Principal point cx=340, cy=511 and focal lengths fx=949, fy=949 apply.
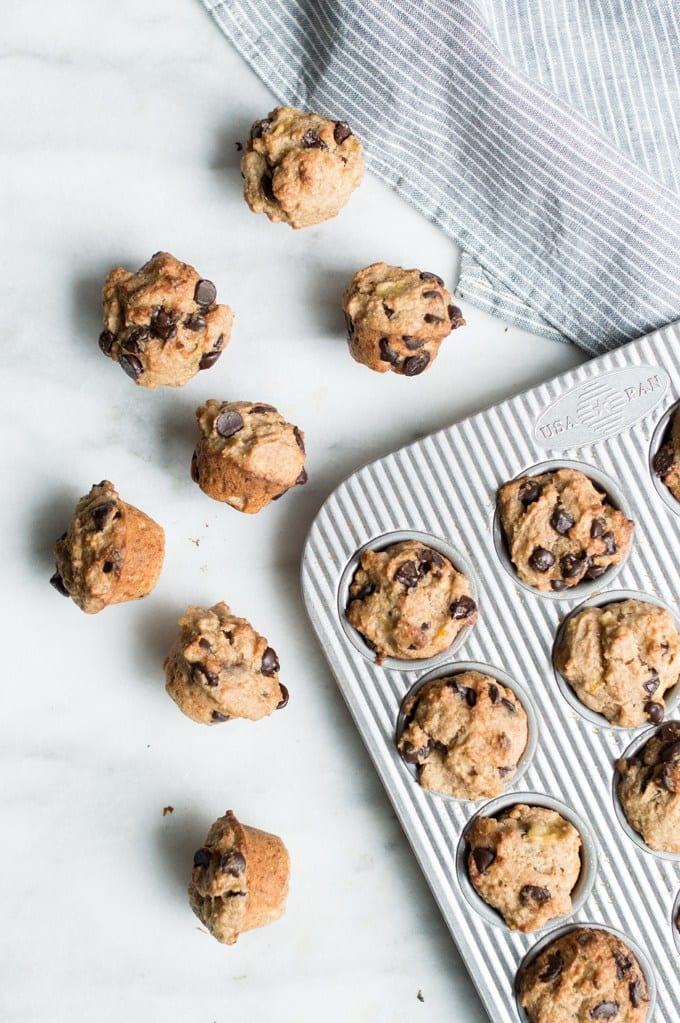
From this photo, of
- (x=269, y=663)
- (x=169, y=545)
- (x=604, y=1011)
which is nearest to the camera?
(x=604, y=1011)

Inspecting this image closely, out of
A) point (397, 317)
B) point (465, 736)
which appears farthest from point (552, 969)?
point (397, 317)

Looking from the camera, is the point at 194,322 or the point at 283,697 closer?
the point at 194,322

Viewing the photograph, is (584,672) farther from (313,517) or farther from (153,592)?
(153,592)

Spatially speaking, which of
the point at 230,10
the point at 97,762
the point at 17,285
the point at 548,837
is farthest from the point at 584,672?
the point at 230,10

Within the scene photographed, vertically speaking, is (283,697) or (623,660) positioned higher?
(283,697)

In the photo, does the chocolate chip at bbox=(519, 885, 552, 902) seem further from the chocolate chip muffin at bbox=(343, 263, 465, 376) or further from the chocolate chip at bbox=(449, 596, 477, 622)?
the chocolate chip muffin at bbox=(343, 263, 465, 376)

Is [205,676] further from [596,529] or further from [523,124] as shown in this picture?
[523,124]

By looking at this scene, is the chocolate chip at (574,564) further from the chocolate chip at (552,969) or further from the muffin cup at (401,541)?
the chocolate chip at (552,969)

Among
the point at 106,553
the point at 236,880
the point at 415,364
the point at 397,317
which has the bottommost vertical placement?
the point at 236,880

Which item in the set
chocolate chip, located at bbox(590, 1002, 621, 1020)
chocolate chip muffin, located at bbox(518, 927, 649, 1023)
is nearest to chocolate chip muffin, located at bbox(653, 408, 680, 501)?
chocolate chip muffin, located at bbox(518, 927, 649, 1023)
